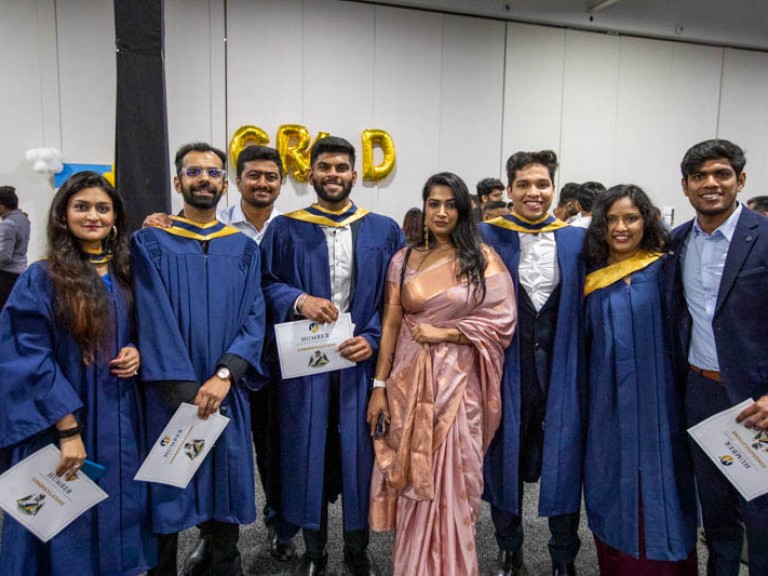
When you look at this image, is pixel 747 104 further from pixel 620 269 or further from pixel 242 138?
pixel 620 269

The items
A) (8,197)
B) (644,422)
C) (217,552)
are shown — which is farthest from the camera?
(8,197)

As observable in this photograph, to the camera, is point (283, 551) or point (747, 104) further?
Result: point (747, 104)

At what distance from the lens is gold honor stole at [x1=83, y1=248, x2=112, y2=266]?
1904mm

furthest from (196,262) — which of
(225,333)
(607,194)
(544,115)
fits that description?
(544,115)

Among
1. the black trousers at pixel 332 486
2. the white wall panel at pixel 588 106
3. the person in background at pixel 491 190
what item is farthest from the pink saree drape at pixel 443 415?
the white wall panel at pixel 588 106

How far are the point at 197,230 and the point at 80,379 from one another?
0.67 m

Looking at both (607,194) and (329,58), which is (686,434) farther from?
(329,58)

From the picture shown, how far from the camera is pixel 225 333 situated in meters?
2.09

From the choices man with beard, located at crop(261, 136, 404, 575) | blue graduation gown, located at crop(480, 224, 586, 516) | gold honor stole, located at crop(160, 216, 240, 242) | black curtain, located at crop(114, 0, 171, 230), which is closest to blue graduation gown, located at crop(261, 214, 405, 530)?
man with beard, located at crop(261, 136, 404, 575)

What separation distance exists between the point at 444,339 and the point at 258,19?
4.97 metres

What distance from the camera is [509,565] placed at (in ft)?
8.07

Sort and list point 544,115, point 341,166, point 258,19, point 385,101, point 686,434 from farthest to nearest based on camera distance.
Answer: point 544,115 → point 385,101 → point 258,19 → point 341,166 → point 686,434

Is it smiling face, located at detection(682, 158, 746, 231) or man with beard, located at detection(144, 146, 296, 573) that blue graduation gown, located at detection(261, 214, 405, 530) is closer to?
man with beard, located at detection(144, 146, 296, 573)

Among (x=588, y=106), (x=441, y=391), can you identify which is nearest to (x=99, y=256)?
(x=441, y=391)
